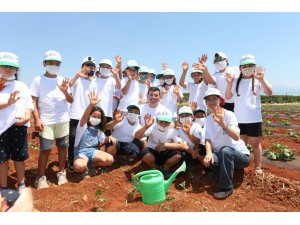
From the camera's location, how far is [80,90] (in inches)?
211

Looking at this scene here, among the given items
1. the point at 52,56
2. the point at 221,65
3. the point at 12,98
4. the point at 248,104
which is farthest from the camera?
the point at 221,65

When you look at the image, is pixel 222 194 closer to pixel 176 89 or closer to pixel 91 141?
pixel 91 141

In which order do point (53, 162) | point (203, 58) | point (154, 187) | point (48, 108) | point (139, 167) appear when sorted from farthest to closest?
1. point (53, 162)
2. point (203, 58)
3. point (139, 167)
4. point (48, 108)
5. point (154, 187)

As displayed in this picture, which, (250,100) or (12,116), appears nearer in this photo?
(12,116)

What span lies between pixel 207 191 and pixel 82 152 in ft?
7.12

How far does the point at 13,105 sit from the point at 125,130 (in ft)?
6.80

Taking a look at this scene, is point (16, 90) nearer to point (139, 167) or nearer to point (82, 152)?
point (82, 152)

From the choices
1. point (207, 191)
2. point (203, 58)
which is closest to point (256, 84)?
point (203, 58)

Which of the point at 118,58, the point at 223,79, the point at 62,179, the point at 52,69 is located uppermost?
the point at 118,58

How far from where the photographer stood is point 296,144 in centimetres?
856

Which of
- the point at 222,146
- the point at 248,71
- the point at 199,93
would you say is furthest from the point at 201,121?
the point at 248,71

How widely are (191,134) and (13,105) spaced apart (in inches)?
109

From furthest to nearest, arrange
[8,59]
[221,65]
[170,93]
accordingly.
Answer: [170,93] → [221,65] → [8,59]

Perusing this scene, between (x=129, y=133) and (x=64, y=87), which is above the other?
(x=64, y=87)
